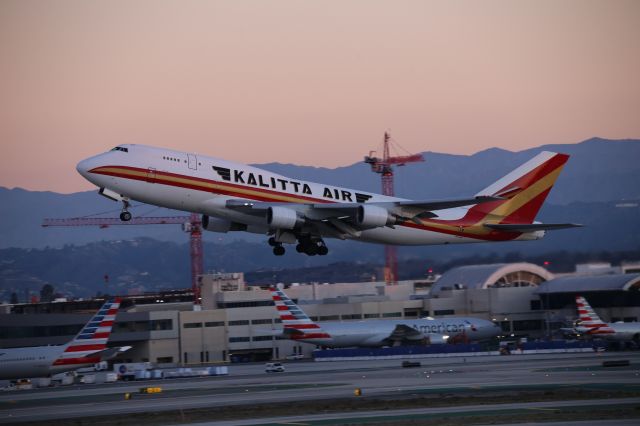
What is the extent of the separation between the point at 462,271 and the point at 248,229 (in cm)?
6471

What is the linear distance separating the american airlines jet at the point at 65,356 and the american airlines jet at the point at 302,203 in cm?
1590

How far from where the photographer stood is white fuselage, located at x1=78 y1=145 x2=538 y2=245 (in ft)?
160

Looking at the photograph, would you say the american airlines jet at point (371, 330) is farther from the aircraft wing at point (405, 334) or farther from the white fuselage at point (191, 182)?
the white fuselage at point (191, 182)

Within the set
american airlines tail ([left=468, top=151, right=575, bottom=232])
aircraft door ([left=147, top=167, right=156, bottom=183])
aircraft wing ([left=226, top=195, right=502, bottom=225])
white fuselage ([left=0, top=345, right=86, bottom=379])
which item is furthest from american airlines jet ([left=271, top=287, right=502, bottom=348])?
aircraft door ([left=147, top=167, right=156, bottom=183])

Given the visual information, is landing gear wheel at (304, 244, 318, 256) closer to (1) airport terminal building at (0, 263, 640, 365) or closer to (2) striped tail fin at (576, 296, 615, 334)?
(2) striped tail fin at (576, 296, 615, 334)

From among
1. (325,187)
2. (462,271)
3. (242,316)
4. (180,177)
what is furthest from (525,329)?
(180,177)

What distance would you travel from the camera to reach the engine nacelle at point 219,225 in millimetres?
54281

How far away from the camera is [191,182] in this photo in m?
49.3

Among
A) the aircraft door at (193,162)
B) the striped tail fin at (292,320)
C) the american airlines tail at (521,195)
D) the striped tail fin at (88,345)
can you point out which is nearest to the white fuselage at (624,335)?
the striped tail fin at (292,320)

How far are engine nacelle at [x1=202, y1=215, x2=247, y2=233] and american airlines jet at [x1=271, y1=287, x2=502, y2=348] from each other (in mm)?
28007

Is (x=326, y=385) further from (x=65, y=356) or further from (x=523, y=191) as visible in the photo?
(x=65, y=356)

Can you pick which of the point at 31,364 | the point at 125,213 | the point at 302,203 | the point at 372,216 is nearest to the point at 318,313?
the point at 31,364

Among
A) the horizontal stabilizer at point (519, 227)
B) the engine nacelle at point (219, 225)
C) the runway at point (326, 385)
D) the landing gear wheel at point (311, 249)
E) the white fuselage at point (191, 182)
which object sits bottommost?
the runway at point (326, 385)

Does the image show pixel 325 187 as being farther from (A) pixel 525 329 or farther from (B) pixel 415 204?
(A) pixel 525 329
